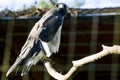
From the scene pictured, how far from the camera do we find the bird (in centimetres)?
174

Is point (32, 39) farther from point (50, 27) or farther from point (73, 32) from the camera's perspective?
point (73, 32)

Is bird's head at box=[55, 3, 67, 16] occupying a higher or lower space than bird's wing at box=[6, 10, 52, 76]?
higher

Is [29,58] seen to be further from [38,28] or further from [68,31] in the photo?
[68,31]

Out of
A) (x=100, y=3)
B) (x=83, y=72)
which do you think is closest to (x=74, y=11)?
(x=100, y=3)

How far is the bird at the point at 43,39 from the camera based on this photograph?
1.74 metres

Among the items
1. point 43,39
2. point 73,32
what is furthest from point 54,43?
point 73,32

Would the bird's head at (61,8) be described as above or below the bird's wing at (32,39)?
above

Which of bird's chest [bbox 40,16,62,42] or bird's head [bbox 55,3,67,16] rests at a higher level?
bird's head [bbox 55,3,67,16]

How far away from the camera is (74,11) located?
6.01ft

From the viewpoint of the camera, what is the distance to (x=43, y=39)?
1.79 metres

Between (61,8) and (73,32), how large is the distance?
0.23 metres

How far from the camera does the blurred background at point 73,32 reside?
5.95ft

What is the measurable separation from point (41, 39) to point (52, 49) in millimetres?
81

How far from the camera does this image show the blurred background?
1812 mm
